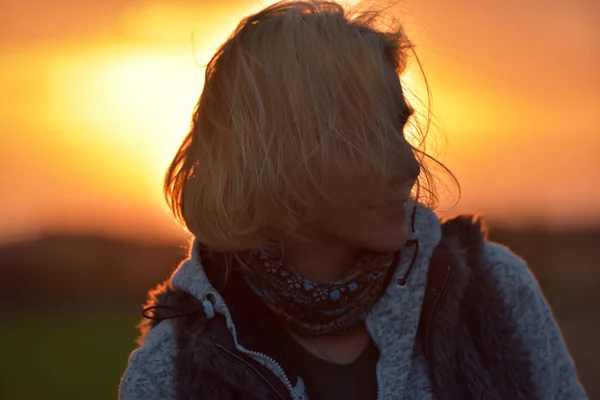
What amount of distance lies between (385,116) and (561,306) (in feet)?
38.8

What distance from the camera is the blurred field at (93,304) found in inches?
410

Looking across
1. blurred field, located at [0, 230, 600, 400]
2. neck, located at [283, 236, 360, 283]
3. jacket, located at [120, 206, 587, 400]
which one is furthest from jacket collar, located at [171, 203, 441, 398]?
blurred field, located at [0, 230, 600, 400]

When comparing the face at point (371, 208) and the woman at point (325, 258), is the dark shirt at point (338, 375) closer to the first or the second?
the woman at point (325, 258)

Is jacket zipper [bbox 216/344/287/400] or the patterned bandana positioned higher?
the patterned bandana

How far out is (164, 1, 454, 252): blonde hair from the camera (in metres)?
2.16

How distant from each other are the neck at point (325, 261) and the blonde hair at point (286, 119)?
100 millimetres

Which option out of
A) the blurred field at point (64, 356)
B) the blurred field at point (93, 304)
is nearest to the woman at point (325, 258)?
the blurred field at point (93, 304)

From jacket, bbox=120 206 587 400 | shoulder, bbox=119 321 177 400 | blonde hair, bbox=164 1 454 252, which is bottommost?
shoulder, bbox=119 321 177 400

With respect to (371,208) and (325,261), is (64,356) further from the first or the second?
(371,208)

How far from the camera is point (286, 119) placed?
7.16 ft

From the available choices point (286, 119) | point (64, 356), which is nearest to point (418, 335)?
point (286, 119)

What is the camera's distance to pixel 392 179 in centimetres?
216

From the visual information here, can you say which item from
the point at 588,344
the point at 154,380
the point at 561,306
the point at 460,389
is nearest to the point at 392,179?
the point at 460,389

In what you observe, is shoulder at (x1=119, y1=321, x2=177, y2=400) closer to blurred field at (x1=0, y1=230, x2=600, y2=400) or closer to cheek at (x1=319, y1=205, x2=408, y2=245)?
cheek at (x1=319, y1=205, x2=408, y2=245)
